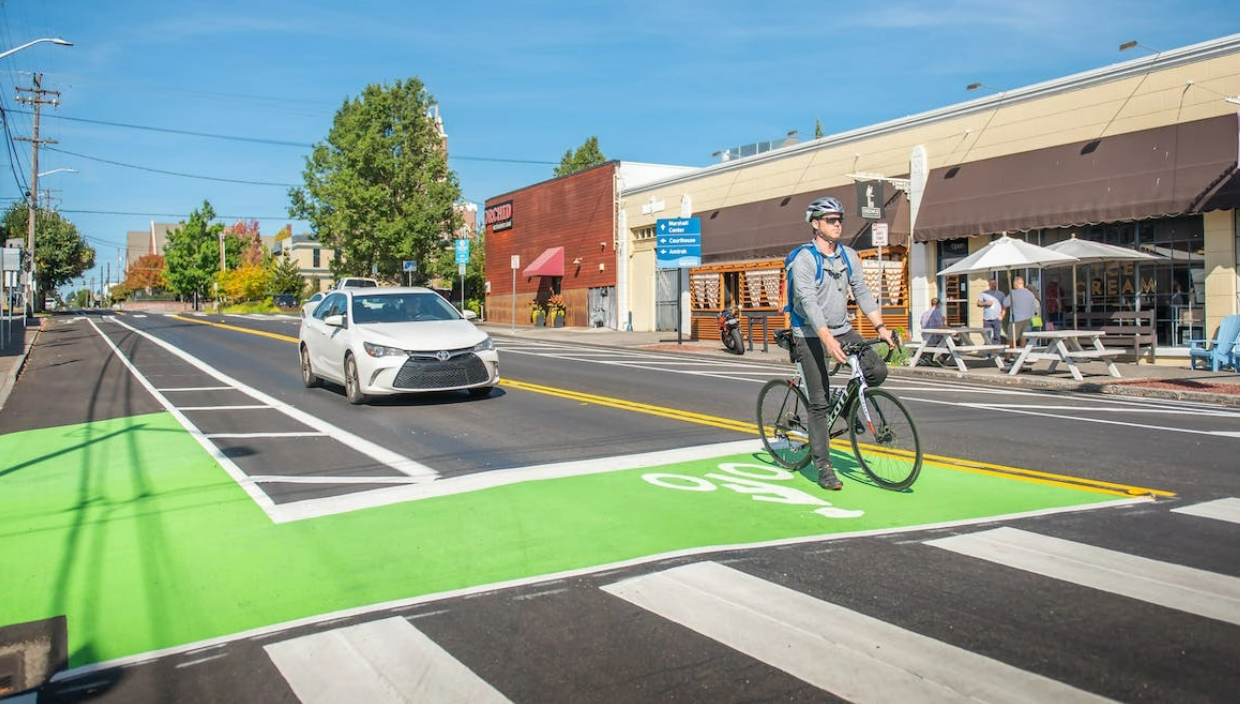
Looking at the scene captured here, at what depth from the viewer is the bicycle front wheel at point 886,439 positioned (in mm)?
6453

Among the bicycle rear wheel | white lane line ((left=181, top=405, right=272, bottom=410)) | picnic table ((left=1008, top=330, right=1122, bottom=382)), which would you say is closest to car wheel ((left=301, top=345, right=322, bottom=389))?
white lane line ((left=181, top=405, right=272, bottom=410))

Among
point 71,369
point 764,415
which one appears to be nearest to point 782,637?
point 764,415

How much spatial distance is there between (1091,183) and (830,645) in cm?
1881

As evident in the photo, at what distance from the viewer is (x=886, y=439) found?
6523 millimetres

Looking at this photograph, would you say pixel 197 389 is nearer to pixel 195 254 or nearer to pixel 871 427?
pixel 871 427

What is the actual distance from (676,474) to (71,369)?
16938mm

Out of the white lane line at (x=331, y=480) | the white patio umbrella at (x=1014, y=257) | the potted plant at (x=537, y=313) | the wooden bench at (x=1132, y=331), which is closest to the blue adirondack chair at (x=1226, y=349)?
the wooden bench at (x=1132, y=331)

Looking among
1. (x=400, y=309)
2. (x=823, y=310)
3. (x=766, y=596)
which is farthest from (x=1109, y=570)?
(x=400, y=309)

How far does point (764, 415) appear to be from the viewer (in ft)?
25.7

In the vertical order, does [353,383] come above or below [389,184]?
below

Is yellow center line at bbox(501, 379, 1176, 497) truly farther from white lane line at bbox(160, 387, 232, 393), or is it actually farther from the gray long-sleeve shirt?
white lane line at bbox(160, 387, 232, 393)

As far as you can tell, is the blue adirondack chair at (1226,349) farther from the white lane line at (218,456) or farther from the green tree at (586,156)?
the green tree at (586,156)

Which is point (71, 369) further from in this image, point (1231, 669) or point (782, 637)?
point (1231, 669)

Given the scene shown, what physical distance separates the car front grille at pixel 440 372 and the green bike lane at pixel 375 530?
3519 mm
